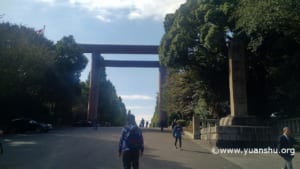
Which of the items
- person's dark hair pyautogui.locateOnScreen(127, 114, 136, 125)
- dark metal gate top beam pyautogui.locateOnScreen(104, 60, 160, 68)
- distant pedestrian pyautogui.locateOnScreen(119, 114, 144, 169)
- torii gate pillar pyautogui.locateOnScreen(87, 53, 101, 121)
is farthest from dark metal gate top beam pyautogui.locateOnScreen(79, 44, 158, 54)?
distant pedestrian pyautogui.locateOnScreen(119, 114, 144, 169)

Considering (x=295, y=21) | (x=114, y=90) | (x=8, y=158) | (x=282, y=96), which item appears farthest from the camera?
(x=114, y=90)

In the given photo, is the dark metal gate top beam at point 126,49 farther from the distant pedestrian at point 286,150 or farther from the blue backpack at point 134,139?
the blue backpack at point 134,139

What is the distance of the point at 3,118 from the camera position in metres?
35.8

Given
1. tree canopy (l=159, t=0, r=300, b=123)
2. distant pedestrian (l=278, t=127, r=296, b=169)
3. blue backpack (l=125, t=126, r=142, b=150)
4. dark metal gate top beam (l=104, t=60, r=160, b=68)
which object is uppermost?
dark metal gate top beam (l=104, t=60, r=160, b=68)

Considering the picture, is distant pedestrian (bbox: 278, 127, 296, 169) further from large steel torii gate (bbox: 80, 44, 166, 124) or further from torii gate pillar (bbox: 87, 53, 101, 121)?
torii gate pillar (bbox: 87, 53, 101, 121)

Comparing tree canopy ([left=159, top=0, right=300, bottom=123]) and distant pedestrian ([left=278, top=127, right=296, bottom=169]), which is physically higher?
tree canopy ([left=159, top=0, right=300, bottom=123])

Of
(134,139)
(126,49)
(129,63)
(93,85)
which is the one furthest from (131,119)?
(129,63)

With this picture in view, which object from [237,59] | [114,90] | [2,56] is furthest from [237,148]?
[114,90]

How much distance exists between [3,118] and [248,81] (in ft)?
81.2

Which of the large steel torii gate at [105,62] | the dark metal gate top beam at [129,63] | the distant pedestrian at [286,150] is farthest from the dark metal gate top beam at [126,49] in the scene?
the distant pedestrian at [286,150]

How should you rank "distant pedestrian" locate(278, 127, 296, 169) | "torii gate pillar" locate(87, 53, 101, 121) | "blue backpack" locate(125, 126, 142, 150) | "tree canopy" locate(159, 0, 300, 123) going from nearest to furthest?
"blue backpack" locate(125, 126, 142, 150), "distant pedestrian" locate(278, 127, 296, 169), "tree canopy" locate(159, 0, 300, 123), "torii gate pillar" locate(87, 53, 101, 121)

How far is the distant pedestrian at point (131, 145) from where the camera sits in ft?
27.2

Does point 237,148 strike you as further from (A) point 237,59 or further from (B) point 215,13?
(B) point 215,13

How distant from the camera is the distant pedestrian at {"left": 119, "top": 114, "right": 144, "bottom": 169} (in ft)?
27.2
